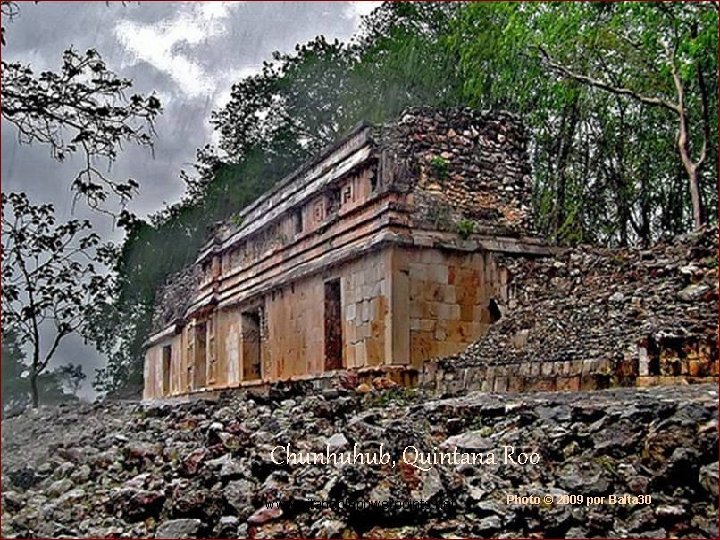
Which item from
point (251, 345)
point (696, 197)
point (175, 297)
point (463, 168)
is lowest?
point (251, 345)

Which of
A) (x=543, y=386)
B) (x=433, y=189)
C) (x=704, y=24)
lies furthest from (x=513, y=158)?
(x=543, y=386)

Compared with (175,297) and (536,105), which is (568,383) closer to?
(536,105)

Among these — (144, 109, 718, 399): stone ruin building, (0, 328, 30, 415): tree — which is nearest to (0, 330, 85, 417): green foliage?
(0, 328, 30, 415): tree

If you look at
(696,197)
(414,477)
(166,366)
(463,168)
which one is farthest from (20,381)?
(166,366)

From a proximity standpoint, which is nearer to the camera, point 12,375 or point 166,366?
point 12,375

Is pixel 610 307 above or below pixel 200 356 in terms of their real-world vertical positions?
above

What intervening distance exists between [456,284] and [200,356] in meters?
7.13

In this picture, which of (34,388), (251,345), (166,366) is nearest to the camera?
(34,388)

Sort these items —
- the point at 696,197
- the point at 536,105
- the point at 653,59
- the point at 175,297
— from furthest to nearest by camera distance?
the point at 175,297 → the point at 536,105 → the point at 653,59 → the point at 696,197

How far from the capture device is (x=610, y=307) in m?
7.38

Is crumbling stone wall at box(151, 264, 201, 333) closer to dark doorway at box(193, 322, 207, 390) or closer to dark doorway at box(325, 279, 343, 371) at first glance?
dark doorway at box(193, 322, 207, 390)

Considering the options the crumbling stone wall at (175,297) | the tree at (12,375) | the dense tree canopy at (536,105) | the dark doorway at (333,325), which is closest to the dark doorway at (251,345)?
the dense tree canopy at (536,105)

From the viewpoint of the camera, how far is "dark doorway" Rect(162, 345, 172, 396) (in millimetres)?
15438

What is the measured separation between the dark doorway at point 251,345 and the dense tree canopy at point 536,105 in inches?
69.1
